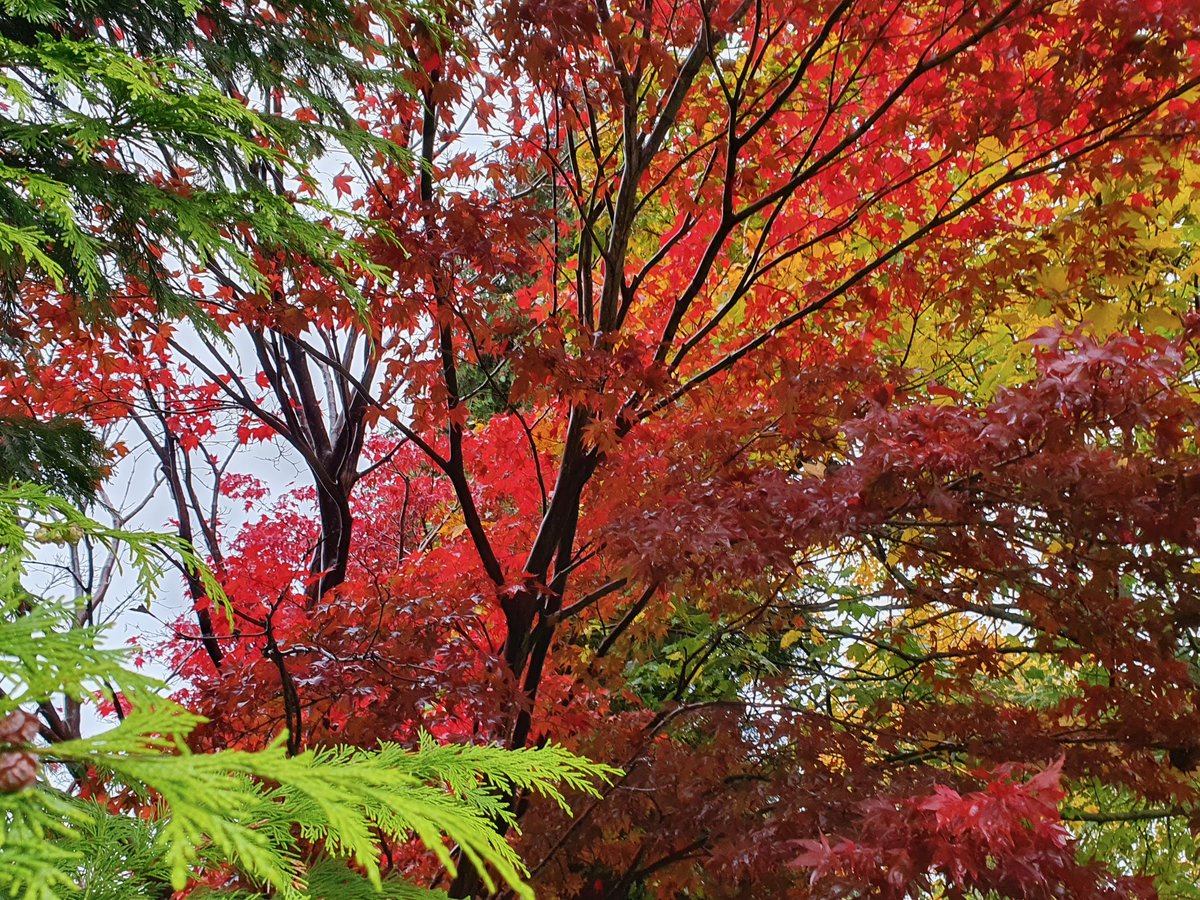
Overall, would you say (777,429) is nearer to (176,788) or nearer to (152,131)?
(152,131)

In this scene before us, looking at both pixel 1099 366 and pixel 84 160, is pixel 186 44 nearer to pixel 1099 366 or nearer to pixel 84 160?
pixel 84 160

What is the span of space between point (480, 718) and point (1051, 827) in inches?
78.3

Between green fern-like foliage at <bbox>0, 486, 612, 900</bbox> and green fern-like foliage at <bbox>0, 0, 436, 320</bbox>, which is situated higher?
green fern-like foliage at <bbox>0, 0, 436, 320</bbox>

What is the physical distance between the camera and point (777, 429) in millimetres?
4090

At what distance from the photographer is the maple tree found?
2.80m

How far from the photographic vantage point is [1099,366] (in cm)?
254

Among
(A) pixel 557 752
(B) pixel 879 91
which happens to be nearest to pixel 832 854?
(A) pixel 557 752

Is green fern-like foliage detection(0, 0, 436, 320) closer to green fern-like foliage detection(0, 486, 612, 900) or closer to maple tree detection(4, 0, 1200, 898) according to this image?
maple tree detection(4, 0, 1200, 898)

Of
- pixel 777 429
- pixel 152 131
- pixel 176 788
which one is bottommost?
pixel 176 788

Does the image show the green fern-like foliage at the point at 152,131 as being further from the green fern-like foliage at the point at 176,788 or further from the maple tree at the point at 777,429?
the green fern-like foliage at the point at 176,788

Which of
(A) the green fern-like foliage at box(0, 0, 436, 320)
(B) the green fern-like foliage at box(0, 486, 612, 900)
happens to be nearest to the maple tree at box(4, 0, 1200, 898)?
(A) the green fern-like foliage at box(0, 0, 436, 320)

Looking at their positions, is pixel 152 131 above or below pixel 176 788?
above

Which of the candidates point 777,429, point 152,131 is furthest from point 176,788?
point 777,429

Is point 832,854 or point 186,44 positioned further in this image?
point 186,44
